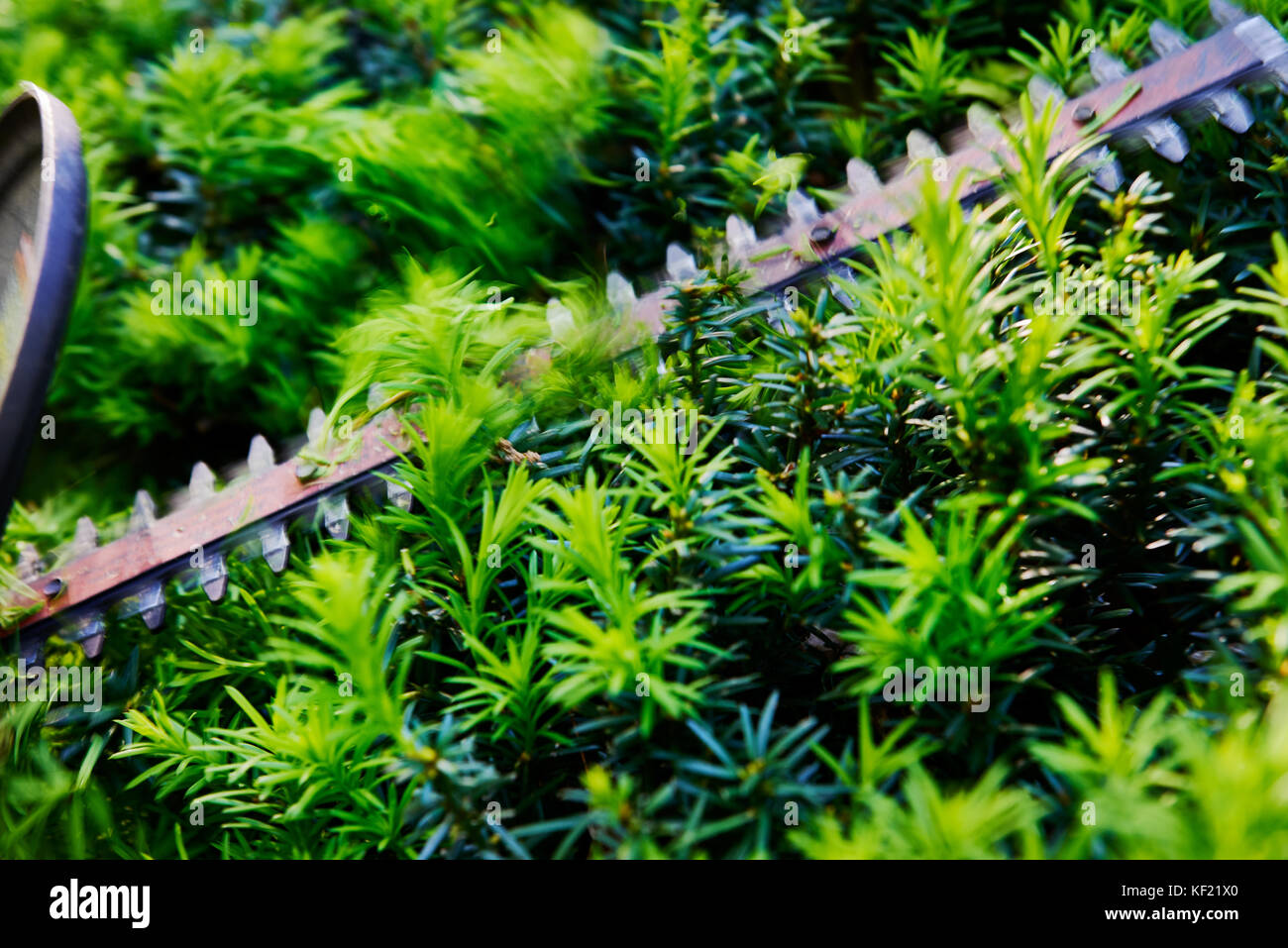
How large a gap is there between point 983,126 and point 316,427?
0.92 m

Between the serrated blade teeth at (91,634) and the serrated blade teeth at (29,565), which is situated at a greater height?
the serrated blade teeth at (29,565)

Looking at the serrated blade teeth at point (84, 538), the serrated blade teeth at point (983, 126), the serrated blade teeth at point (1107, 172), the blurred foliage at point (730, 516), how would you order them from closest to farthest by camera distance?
the blurred foliage at point (730, 516) < the serrated blade teeth at point (1107, 172) < the serrated blade teeth at point (983, 126) < the serrated blade teeth at point (84, 538)

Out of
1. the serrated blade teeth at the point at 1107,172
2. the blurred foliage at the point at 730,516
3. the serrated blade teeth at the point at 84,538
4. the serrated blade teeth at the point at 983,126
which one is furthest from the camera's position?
the serrated blade teeth at the point at 84,538

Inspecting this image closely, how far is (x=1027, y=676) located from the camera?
73cm

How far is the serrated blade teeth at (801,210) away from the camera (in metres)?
1.11

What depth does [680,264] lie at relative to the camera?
3.67ft

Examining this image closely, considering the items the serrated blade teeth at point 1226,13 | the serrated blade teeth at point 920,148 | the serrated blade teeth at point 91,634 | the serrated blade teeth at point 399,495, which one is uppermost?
the serrated blade teeth at point 1226,13

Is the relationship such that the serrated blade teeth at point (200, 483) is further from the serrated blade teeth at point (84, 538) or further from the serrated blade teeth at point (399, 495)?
the serrated blade teeth at point (399, 495)

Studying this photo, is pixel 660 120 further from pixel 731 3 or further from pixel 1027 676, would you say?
pixel 1027 676

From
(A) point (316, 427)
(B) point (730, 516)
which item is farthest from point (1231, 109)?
(A) point (316, 427)

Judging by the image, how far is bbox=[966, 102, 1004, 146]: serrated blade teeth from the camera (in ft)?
3.50

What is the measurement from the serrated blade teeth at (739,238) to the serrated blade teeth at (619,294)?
14cm

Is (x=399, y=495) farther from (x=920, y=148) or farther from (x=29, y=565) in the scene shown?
(x=920, y=148)

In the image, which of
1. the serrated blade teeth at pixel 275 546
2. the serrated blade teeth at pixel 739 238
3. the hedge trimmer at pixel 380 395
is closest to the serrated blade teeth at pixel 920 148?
the hedge trimmer at pixel 380 395
